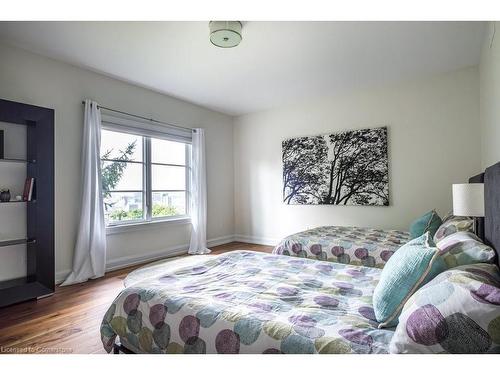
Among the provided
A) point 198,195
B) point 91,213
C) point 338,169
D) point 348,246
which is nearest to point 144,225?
point 91,213

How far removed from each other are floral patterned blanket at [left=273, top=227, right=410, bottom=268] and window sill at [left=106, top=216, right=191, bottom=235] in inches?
81.0

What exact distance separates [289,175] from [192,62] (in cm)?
259

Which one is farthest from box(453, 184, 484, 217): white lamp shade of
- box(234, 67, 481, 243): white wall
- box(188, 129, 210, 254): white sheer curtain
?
box(188, 129, 210, 254): white sheer curtain

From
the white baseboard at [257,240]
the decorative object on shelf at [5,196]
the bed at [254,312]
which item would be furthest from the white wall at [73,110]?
the bed at [254,312]

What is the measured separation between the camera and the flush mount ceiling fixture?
8.26 feet

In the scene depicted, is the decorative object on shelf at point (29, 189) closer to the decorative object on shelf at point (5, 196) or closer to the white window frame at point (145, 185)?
the decorative object on shelf at point (5, 196)

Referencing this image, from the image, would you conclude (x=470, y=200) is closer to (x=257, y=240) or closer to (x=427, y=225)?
(x=427, y=225)

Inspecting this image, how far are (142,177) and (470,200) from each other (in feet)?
13.0

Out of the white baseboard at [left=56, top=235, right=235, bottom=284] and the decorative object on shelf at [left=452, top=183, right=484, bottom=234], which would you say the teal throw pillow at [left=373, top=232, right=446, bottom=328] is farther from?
the white baseboard at [left=56, top=235, right=235, bottom=284]

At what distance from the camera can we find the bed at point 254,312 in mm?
1127

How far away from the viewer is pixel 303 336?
1.12m

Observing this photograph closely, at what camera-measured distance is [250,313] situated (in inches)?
50.5

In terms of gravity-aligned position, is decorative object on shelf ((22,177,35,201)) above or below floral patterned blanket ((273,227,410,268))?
above
